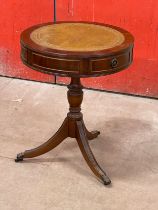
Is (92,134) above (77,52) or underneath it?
underneath

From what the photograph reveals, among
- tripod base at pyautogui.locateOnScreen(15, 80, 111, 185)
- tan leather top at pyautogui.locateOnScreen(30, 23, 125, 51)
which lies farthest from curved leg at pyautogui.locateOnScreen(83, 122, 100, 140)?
tan leather top at pyautogui.locateOnScreen(30, 23, 125, 51)

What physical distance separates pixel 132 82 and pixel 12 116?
1.10 m

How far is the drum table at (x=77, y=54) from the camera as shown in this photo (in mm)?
2158

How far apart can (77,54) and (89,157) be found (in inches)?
29.4

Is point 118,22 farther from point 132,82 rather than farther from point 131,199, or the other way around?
point 131,199

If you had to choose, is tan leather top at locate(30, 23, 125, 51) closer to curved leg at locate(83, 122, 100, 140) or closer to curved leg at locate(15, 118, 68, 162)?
curved leg at locate(15, 118, 68, 162)

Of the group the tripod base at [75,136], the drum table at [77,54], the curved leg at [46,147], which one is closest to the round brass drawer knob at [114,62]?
the drum table at [77,54]

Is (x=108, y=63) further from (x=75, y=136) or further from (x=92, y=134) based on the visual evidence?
(x=92, y=134)

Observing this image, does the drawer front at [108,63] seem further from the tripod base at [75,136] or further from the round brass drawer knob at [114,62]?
the tripod base at [75,136]

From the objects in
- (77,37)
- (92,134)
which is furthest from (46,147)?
(77,37)

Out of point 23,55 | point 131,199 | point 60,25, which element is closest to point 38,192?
point 131,199

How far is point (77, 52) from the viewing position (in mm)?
2154

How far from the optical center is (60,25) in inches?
103

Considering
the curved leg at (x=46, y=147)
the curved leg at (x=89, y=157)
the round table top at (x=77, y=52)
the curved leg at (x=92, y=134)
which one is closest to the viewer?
the round table top at (x=77, y=52)
